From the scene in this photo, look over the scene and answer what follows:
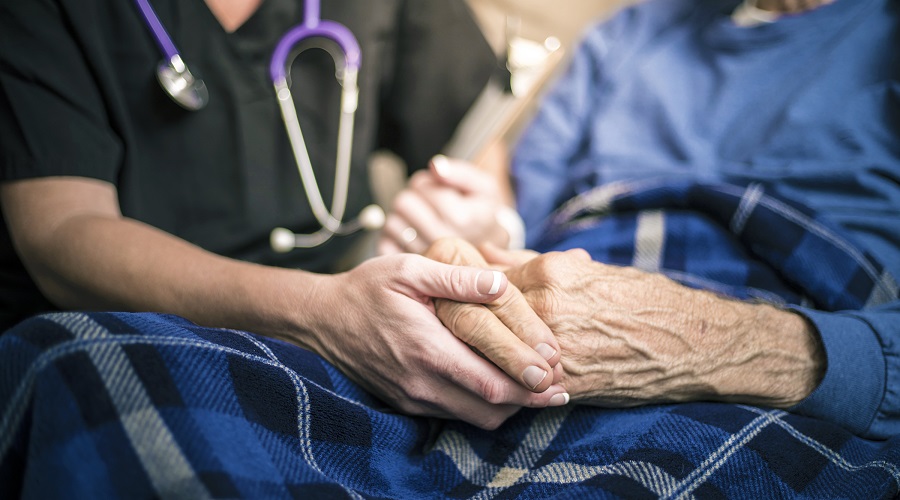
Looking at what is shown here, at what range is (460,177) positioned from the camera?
906 mm

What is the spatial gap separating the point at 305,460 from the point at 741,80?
904 millimetres

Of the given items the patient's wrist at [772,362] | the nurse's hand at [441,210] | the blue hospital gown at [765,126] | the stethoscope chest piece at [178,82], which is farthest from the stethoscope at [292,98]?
the patient's wrist at [772,362]

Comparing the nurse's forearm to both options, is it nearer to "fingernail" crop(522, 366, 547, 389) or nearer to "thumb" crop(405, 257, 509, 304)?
"thumb" crop(405, 257, 509, 304)

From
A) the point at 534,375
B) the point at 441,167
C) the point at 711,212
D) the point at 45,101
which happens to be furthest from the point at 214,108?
the point at 711,212

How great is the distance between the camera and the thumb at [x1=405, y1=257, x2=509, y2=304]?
0.55 metres

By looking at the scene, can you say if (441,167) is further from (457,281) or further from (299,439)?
(299,439)

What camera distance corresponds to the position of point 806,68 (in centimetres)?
94

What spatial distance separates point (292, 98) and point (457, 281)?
53 cm

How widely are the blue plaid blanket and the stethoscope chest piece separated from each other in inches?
15.8

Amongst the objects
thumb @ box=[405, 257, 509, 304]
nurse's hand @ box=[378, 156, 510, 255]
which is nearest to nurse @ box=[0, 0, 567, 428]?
thumb @ box=[405, 257, 509, 304]

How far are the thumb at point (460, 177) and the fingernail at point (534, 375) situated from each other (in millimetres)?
437

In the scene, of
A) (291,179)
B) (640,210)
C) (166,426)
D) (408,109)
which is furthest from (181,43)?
(640,210)

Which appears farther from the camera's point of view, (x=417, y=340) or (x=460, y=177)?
(x=460, y=177)

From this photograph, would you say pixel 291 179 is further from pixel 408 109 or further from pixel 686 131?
pixel 686 131
